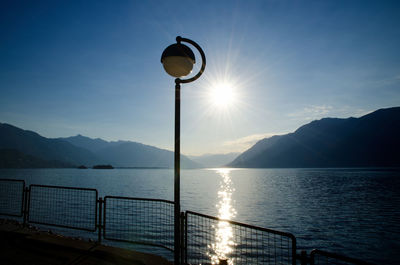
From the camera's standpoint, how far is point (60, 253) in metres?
6.18

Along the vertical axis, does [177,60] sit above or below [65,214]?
above

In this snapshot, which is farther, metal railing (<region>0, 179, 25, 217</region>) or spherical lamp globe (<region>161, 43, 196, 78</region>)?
metal railing (<region>0, 179, 25, 217</region>)

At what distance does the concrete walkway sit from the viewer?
18.5 ft

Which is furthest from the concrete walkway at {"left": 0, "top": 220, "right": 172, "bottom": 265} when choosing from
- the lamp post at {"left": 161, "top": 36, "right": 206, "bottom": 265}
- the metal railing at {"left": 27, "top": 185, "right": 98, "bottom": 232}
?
the metal railing at {"left": 27, "top": 185, "right": 98, "bottom": 232}

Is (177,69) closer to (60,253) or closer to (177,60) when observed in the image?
(177,60)

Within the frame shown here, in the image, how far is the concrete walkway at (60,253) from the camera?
18.5ft

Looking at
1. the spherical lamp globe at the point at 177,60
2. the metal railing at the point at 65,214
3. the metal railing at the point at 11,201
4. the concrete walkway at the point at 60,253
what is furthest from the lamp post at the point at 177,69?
the metal railing at the point at 65,214

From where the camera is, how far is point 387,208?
34938 mm

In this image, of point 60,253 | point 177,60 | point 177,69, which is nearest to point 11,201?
point 60,253

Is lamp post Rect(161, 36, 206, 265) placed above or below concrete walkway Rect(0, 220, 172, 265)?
above

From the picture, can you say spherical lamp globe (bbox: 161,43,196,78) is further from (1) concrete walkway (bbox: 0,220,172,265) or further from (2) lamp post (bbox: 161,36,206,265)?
(1) concrete walkway (bbox: 0,220,172,265)

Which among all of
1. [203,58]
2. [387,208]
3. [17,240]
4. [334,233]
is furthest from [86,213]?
[387,208]

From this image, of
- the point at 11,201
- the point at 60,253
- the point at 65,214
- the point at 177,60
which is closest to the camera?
the point at 177,60

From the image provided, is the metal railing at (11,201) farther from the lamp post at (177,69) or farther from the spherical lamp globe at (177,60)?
the spherical lamp globe at (177,60)
